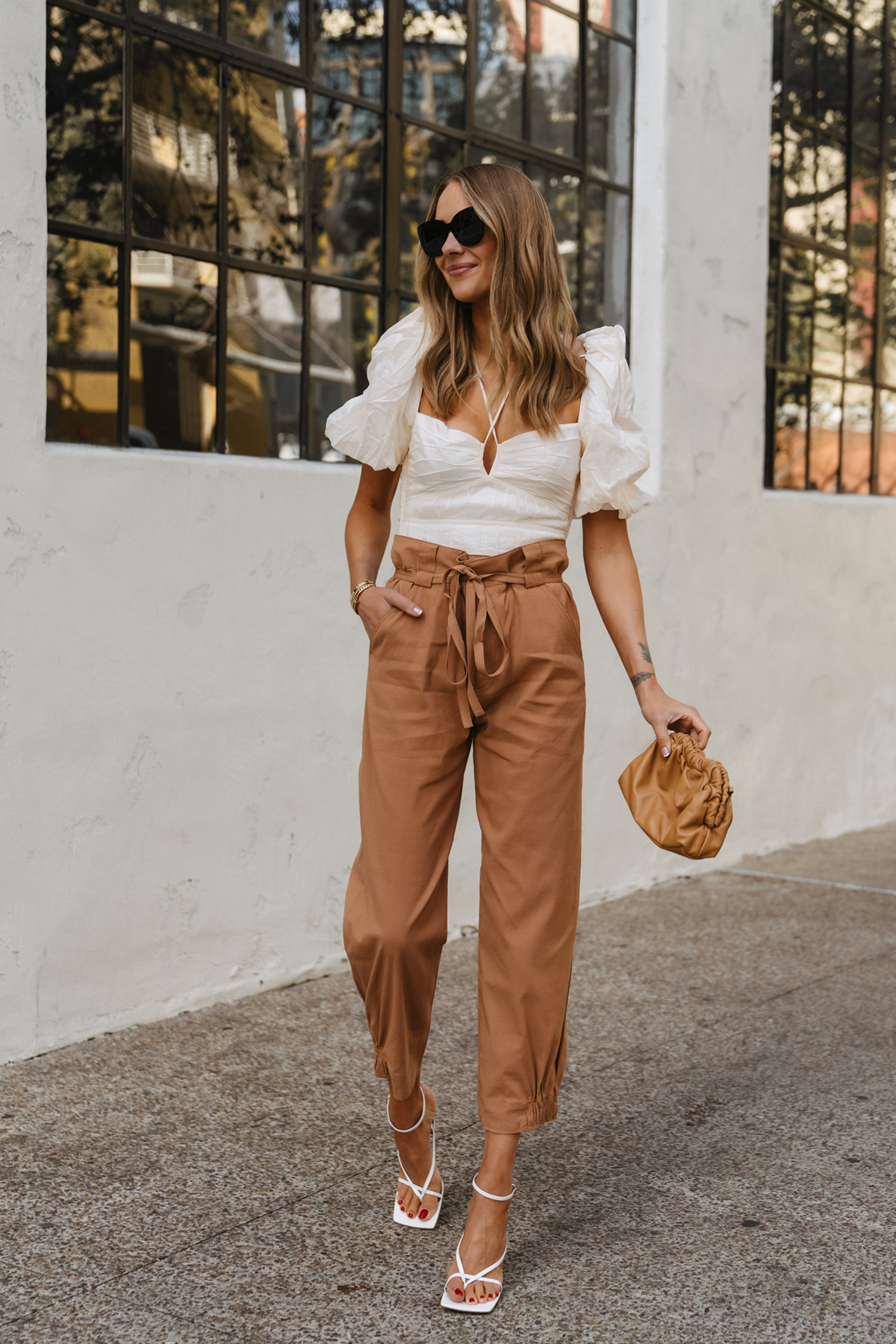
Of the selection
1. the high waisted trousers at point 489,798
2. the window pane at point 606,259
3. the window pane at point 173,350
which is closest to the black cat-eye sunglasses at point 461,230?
the high waisted trousers at point 489,798

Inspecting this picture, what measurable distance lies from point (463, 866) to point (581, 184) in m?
2.83

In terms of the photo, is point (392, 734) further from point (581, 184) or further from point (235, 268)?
point (581, 184)

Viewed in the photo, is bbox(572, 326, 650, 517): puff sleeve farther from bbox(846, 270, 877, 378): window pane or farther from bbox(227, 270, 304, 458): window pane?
bbox(846, 270, 877, 378): window pane

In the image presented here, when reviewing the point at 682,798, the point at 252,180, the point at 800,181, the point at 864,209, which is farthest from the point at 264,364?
the point at 864,209

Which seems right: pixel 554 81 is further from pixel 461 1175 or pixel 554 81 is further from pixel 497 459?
pixel 461 1175

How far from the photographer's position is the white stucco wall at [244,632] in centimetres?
342

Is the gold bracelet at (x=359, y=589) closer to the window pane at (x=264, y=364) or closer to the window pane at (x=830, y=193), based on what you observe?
the window pane at (x=264, y=364)

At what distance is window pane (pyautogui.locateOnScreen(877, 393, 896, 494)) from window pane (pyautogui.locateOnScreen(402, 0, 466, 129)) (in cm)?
351

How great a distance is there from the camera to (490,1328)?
231 cm

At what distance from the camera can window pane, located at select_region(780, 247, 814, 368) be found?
21.7ft

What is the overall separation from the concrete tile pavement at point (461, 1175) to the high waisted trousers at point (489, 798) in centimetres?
36

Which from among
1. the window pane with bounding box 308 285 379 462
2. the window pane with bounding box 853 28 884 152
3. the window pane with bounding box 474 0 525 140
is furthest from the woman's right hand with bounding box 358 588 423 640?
the window pane with bounding box 853 28 884 152

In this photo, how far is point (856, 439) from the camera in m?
7.32

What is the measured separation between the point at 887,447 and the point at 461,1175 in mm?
5806
